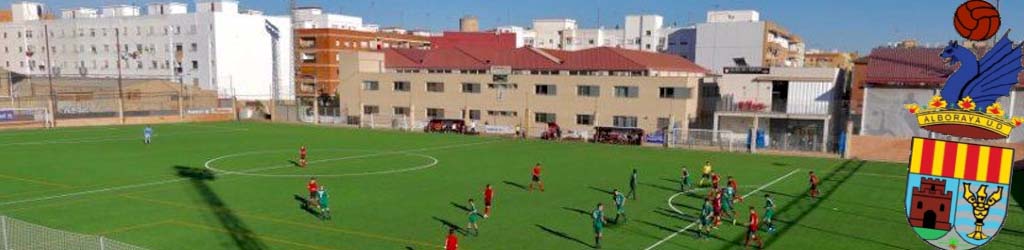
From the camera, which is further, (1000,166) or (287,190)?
(287,190)

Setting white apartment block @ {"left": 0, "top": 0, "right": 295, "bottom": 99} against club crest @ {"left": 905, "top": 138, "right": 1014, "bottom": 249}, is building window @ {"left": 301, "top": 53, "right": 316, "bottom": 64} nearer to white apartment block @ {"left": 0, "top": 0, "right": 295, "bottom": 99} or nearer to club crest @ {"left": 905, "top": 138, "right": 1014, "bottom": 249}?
white apartment block @ {"left": 0, "top": 0, "right": 295, "bottom": 99}

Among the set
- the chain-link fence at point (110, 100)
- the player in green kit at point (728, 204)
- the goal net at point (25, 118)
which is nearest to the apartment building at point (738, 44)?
the chain-link fence at point (110, 100)

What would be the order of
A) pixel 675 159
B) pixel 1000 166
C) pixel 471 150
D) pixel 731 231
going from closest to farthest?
pixel 1000 166 < pixel 731 231 < pixel 675 159 < pixel 471 150

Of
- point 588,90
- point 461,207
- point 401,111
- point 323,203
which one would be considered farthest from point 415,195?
point 401,111

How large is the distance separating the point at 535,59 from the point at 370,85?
1947 centimetres

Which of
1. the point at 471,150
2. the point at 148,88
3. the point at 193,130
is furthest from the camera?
the point at 148,88

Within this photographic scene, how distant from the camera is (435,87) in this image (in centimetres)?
7662

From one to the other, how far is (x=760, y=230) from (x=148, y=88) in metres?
84.3

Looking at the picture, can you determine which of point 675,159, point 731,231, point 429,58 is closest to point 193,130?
point 429,58

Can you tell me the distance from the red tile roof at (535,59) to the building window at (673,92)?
5.26m

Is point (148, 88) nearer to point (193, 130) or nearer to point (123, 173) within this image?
point (193, 130)

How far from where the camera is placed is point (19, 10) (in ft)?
410

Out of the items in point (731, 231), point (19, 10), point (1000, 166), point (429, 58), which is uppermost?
point (19, 10)

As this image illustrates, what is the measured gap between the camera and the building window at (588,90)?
67.0 meters
